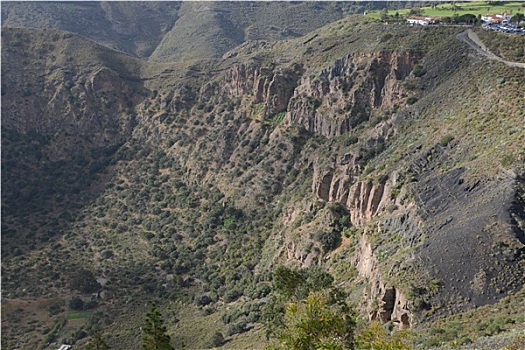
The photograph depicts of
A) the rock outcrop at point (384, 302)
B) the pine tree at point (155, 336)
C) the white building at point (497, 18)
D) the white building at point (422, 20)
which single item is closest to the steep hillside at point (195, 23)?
the white building at point (422, 20)

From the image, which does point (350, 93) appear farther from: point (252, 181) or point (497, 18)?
point (497, 18)

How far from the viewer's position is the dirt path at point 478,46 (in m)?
49.7

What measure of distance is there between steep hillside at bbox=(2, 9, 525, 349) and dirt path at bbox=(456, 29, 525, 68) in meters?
1.39

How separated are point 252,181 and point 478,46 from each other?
33.4 metres

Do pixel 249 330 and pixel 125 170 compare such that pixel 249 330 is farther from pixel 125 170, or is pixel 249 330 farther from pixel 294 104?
pixel 125 170

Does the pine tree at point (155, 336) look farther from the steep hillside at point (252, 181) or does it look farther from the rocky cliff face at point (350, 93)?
the rocky cliff face at point (350, 93)

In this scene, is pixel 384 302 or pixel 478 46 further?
pixel 478 46

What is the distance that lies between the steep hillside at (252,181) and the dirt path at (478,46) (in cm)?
139

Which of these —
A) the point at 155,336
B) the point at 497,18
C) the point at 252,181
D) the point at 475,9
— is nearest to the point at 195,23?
the point at 475,9

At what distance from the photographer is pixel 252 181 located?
66.6 m

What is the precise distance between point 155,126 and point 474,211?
205 feet

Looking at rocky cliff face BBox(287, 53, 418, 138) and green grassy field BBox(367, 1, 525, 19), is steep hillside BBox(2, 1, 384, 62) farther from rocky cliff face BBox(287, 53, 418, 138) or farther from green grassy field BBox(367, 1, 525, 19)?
rocky cliff face BBox(287, 53, 418, 138)

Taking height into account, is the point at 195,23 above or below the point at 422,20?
above

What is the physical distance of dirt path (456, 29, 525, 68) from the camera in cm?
4968
